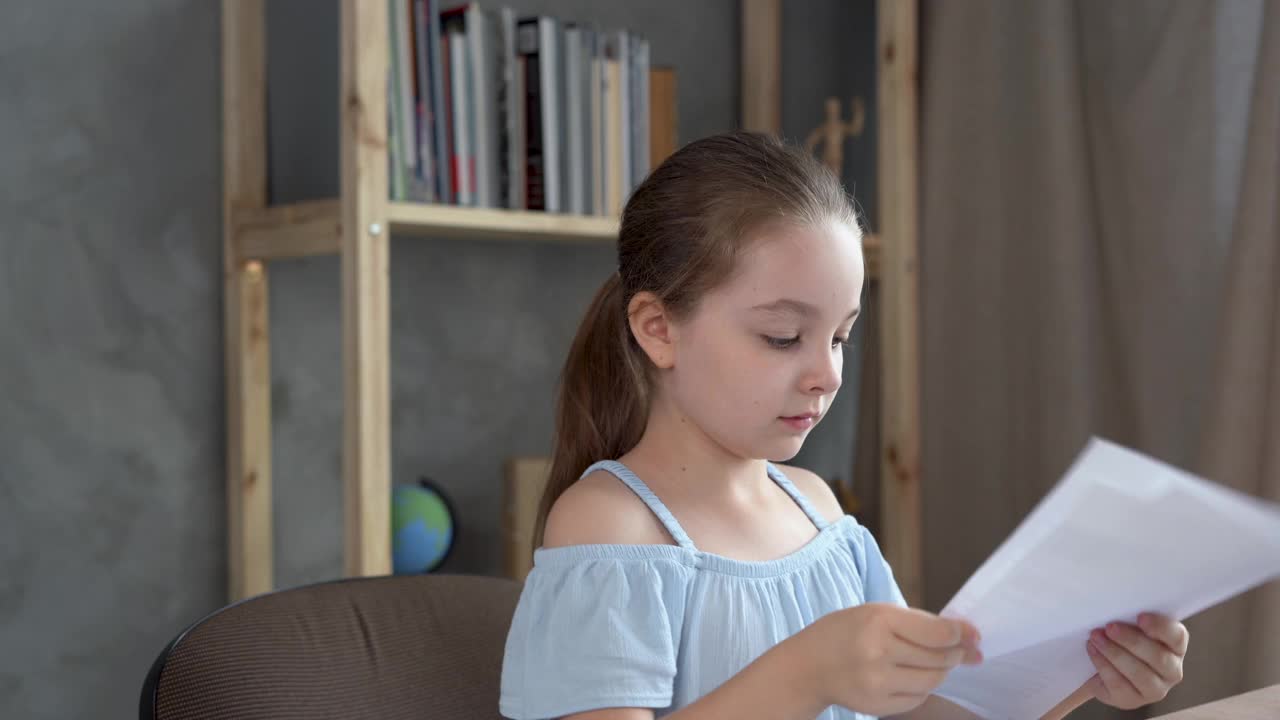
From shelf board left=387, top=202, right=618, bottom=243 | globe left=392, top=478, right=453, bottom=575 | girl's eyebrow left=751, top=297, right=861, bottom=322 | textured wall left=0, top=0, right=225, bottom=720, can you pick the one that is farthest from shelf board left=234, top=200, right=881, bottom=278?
girl's eyebrow left=751, top=297, right=861, bottom=322

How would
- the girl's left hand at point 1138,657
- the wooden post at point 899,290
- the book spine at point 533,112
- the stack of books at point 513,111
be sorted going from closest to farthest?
the girl's left hand at point 1138,657 < the stack of books at point 513,111 < the book spine at point 533,112 < the wooden post at point 899,290

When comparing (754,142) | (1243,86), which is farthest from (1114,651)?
(1243,86)

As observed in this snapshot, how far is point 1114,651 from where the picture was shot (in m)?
0.85

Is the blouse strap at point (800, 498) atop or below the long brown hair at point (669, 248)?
below

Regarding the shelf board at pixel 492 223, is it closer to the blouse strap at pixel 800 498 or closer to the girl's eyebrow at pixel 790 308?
the blouse strap at pixel 800 498

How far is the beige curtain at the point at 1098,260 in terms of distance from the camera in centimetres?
181

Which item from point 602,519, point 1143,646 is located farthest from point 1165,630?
point 602,519

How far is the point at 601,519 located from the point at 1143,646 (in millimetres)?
377

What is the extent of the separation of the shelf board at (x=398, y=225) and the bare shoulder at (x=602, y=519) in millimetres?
887

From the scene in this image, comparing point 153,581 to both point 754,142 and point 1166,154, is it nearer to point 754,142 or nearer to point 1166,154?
point 754,142

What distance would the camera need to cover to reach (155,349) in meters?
1.96

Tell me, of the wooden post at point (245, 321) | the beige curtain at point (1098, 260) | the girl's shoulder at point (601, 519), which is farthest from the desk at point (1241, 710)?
the wooden post at point (245, 321)

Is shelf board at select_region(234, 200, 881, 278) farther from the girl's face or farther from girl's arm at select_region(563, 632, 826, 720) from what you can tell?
girl's arm at select_region(563, 632, 826, 720)

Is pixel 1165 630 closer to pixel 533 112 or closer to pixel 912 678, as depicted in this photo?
pixel 912 678
